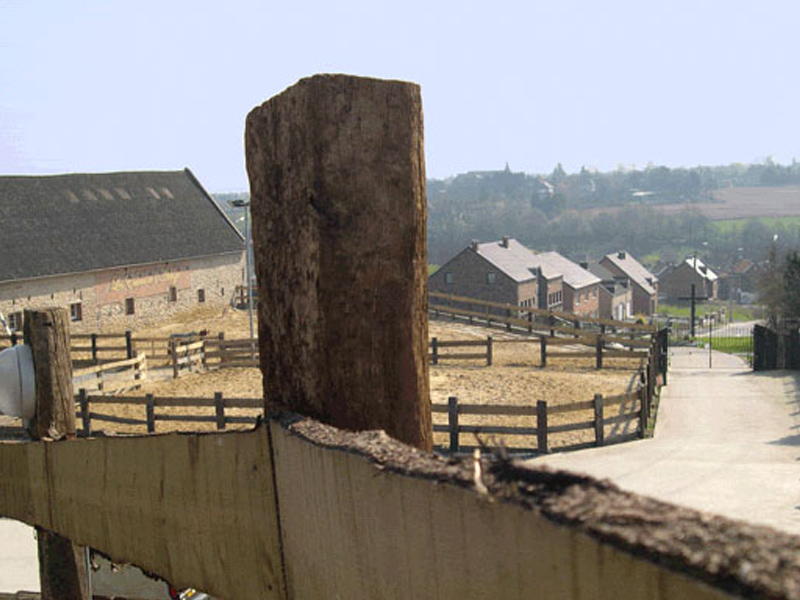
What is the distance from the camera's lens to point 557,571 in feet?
3.26

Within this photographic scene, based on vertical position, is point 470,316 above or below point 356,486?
A: below

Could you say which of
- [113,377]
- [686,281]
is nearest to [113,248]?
[113,377]

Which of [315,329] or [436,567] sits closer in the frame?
[436,567]

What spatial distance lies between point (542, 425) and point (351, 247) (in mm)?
13241

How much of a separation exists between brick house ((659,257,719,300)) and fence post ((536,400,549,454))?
9025cm

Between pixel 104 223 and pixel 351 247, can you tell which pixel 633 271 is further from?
pixel 351 247

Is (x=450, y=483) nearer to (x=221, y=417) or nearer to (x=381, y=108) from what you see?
(x=381, y=108)

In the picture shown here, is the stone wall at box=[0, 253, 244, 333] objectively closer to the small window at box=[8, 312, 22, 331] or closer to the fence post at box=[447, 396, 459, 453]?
the small window at box=[8, 312, 22, 331]

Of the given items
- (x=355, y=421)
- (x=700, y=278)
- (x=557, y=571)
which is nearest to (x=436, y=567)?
(x=557, y=571)

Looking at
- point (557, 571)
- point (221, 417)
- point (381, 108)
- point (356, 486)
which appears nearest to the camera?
point (557, 571)

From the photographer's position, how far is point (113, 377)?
2248cm

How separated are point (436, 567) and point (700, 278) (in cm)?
10565

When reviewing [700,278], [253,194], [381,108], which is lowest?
[700,278]

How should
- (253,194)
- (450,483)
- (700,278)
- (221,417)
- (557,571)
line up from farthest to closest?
(700,278) → (221,417) → (253,194) → (450,483) → (557,571)
